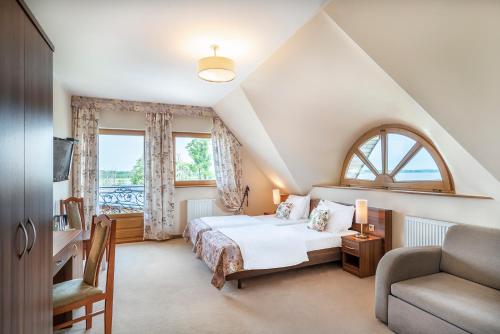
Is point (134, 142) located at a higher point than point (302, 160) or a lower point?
higher

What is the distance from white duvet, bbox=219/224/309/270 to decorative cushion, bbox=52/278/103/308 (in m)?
1.58

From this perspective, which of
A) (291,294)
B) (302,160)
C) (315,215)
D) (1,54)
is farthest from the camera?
(302,160)

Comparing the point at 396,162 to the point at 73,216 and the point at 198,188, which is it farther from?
the point at 73,216

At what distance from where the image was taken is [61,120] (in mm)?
4168

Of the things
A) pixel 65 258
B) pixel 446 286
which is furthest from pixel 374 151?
pixel 65 258

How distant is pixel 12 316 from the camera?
112cm

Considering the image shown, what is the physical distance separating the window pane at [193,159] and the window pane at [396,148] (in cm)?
344

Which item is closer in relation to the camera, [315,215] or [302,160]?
[315,215]

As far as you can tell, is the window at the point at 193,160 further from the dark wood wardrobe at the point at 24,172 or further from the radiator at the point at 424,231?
the dark wood wardrobe at the point at 24,172

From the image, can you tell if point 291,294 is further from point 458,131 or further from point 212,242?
point 458,131

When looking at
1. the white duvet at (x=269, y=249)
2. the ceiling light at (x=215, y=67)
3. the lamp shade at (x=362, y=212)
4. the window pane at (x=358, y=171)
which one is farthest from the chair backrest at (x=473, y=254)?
the ceiling light at (x=215, y=67)

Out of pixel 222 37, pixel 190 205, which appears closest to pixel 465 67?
pixel 222 37

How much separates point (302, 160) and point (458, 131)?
2.61 metres

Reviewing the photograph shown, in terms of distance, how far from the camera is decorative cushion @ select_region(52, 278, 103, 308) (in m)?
2.00
